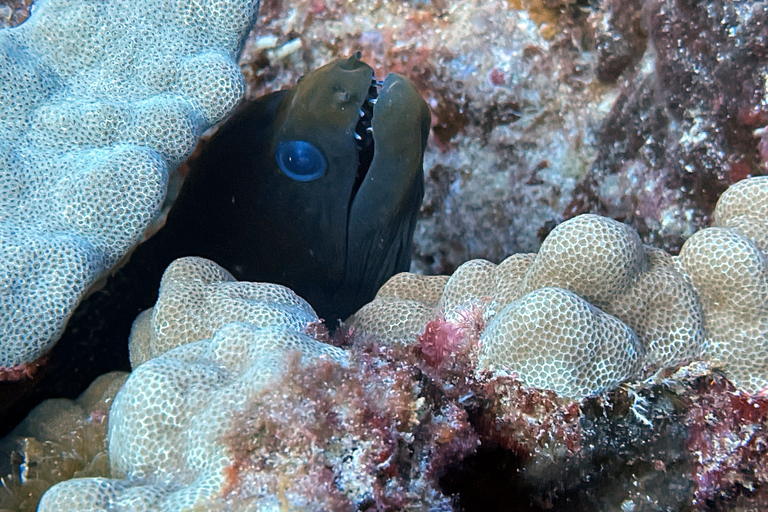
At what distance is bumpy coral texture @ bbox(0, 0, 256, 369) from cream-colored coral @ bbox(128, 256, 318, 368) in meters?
0.29

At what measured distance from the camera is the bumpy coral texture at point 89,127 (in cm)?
189

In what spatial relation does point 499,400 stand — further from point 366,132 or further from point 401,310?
point 366,132

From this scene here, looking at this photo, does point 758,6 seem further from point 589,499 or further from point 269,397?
point 269,397

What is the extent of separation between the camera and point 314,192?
284 cm

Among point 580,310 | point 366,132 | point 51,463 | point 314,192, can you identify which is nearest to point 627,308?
point 580,310

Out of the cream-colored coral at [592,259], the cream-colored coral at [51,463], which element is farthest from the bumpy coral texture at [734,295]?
the cream-colored coral at [51,463]

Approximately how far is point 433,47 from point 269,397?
2.66m

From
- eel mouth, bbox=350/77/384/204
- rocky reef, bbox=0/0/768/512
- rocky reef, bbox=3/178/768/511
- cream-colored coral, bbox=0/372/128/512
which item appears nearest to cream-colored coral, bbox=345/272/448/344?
rocky reef, bbox=0/0/768/512

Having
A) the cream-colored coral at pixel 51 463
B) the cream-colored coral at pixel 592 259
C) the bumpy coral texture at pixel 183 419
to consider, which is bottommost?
the cream-colored coral at pixel 51 463

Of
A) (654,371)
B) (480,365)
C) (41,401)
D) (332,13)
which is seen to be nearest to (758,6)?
(654,371)

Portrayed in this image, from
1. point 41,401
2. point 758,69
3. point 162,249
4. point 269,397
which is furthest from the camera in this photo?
point 162,249

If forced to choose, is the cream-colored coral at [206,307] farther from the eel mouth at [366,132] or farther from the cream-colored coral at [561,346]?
the eel mouth at [366,132]

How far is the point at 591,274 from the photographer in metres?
1.66

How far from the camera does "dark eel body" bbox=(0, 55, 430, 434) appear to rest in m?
2.58
